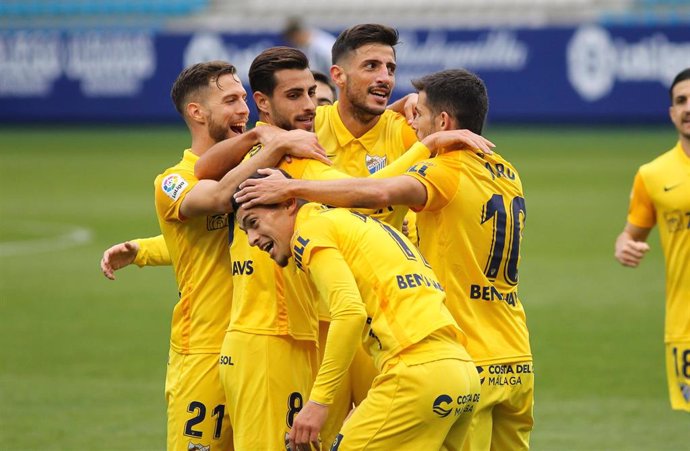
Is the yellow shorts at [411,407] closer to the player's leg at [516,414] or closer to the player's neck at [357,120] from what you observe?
the player's leg at [516,414]

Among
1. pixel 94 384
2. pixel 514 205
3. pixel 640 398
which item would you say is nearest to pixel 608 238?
pixel 640 398

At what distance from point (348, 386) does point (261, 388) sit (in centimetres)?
75

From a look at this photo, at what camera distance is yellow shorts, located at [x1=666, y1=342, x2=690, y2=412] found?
719 centimetres

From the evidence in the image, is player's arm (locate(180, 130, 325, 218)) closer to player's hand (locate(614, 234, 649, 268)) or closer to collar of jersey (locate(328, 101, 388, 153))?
collar of jersey (locate(328, 101, 388, 153))

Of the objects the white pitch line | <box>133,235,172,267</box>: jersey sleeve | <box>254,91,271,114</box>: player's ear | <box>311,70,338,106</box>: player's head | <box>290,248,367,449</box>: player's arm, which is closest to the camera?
<box>290,248,367,449</box>: player's arm

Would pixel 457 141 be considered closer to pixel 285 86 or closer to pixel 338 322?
pixel 285 86

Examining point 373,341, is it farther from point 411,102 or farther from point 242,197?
point 411,102

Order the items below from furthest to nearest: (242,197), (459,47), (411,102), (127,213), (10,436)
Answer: (459,47) < (127,213) < (10,436) < (411,102) < (242,197)

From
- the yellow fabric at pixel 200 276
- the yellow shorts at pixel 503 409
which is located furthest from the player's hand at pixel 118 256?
the yellow shorts at pixel 503 409

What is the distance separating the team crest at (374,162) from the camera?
6.96 metres

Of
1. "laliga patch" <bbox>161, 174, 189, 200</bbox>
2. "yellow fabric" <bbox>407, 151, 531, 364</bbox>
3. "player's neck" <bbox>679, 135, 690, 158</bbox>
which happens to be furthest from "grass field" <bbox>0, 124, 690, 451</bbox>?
"laliga patch" <bbox>161, 174, 189, 200</bbox>

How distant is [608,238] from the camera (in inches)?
678

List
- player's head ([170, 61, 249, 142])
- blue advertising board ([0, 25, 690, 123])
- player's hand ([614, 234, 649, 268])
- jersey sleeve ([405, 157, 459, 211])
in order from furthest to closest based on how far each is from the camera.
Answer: blue advertising board ([0, 25, 690, 123]) → player's hand ([614, 234, 649, 268]) → player's head ([170, 61, 249, 142]) → jersey sleeve ([405, 157, 459, 211])

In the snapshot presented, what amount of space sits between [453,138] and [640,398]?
15.9 ft
